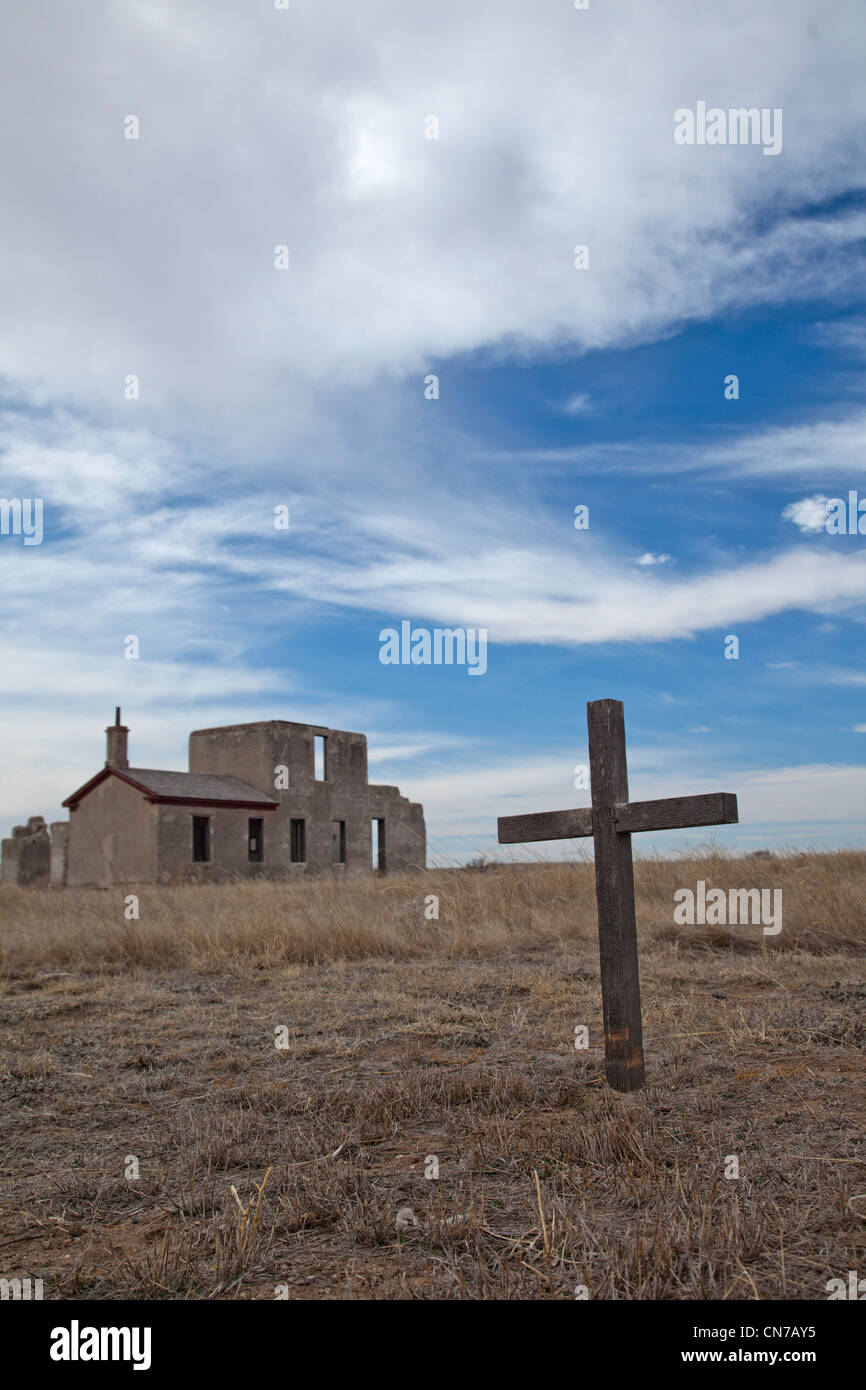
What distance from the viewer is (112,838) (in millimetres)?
28094

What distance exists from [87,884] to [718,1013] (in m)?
25.5

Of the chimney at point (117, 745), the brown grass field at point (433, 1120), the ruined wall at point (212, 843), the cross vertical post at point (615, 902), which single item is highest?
the chimney at point (117, 745)

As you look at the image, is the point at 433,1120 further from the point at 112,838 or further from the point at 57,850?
the point at 57,850

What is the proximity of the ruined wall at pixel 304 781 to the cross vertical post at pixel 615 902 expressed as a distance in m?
24.8

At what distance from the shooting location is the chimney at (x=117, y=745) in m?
28.3

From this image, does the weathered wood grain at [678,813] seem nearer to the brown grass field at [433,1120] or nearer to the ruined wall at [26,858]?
the brown grass field at [433,1120]

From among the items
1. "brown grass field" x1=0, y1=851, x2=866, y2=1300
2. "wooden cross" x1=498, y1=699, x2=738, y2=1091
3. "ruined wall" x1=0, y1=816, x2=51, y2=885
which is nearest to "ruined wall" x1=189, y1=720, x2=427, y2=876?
"ruined wall" x1=0, y1=816, x2=51, y2=885

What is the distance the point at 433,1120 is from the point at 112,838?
25510 mm

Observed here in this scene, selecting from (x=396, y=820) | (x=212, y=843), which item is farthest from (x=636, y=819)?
(x=396, y=820)

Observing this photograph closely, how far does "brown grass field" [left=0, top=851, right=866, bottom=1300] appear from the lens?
2758 millimetres

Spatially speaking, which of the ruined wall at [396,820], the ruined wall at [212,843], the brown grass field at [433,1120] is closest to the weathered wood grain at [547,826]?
the brown grass field at [433,1120]

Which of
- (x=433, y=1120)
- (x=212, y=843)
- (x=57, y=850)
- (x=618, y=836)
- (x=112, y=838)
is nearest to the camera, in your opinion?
(x=433, y=1120)
